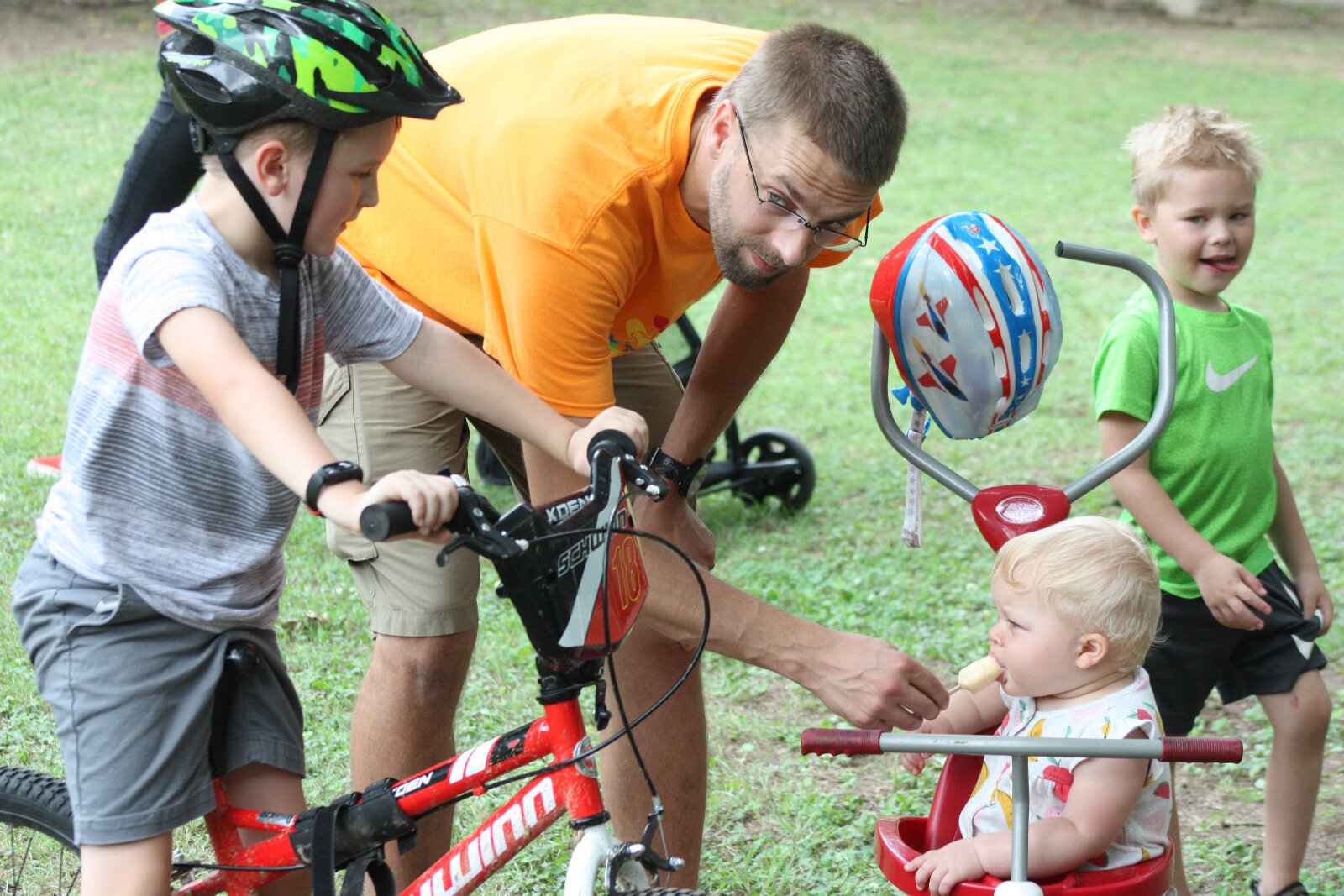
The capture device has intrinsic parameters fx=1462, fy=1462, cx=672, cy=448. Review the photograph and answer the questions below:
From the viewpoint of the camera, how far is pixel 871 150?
92.9 inches

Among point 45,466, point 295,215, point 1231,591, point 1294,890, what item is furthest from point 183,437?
point 45,466

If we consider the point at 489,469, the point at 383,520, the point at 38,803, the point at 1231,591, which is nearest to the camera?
the point at 383,520

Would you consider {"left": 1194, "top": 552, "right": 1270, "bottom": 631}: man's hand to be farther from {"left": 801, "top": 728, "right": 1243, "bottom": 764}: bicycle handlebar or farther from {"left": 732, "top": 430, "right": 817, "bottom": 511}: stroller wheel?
{"left": 732, "top": 430, "right": 817, "bottom": 511}: stroller wheel

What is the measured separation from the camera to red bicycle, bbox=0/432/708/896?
72.7 inches

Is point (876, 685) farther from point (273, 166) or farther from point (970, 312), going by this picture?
point (273, 166)

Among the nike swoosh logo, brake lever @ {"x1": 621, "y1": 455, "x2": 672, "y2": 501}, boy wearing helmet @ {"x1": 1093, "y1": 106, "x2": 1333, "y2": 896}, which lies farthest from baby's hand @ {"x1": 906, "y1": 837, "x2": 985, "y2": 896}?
the nike swoosh logo

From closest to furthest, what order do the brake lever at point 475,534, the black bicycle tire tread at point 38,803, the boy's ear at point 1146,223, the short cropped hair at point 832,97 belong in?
the brake lever at point 475,534 → the short cropped hair at point 832,97 → the black bicycle tire tread at point 38,803 → the boy's ear at point 1146,223

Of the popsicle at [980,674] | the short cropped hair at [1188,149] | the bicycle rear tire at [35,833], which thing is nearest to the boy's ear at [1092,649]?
the popsicle at [980,674]

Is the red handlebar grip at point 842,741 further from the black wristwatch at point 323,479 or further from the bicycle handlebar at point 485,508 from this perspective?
the black wristwatch at point 323,479

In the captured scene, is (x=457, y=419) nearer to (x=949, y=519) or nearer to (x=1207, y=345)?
(x=1207, y=345)

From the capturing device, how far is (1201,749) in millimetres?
1763

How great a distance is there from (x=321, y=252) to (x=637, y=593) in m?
0.66

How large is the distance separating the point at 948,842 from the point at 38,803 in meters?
1.50

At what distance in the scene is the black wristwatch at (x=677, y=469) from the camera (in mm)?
2900
